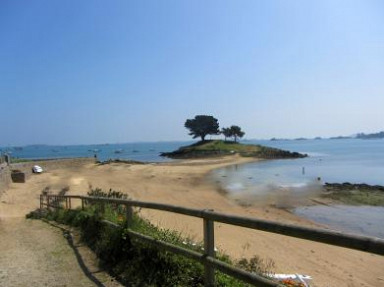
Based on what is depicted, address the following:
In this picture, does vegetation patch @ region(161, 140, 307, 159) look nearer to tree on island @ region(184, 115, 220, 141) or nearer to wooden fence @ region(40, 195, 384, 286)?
tree on island @ region(184, 115, 220, 141)

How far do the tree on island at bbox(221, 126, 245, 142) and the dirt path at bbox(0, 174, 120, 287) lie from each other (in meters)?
118

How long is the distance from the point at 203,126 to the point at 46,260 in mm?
120245

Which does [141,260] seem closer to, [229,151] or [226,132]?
[229,151]

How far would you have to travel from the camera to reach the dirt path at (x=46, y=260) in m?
6.87

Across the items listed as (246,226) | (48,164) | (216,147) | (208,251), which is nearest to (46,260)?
(208,251)

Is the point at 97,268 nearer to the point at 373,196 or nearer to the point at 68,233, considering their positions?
the point at 68,233

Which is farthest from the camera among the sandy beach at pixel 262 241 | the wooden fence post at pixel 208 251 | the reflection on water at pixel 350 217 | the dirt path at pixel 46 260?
the reflection on water at pixel 350 217

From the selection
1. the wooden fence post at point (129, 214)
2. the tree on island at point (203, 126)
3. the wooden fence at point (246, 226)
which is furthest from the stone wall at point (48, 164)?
the tree on island at point (203, 126)

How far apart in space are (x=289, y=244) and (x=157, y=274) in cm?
1179

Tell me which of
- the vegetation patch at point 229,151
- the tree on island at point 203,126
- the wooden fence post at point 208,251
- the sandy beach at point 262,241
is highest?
the tree on island at point 203,126

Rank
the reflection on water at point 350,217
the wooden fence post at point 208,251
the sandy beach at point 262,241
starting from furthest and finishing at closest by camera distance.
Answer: the reflection on water at point 350,217 < the sandy beach at point 262,241 < the wooden fence post at point 208,251

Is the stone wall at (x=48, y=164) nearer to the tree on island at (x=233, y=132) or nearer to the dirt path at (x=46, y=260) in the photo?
the dirt path at (x=46, y=260)

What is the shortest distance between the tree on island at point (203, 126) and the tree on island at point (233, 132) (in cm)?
348

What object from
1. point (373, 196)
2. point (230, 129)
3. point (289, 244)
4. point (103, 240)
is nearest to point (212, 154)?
point (230, 129)
